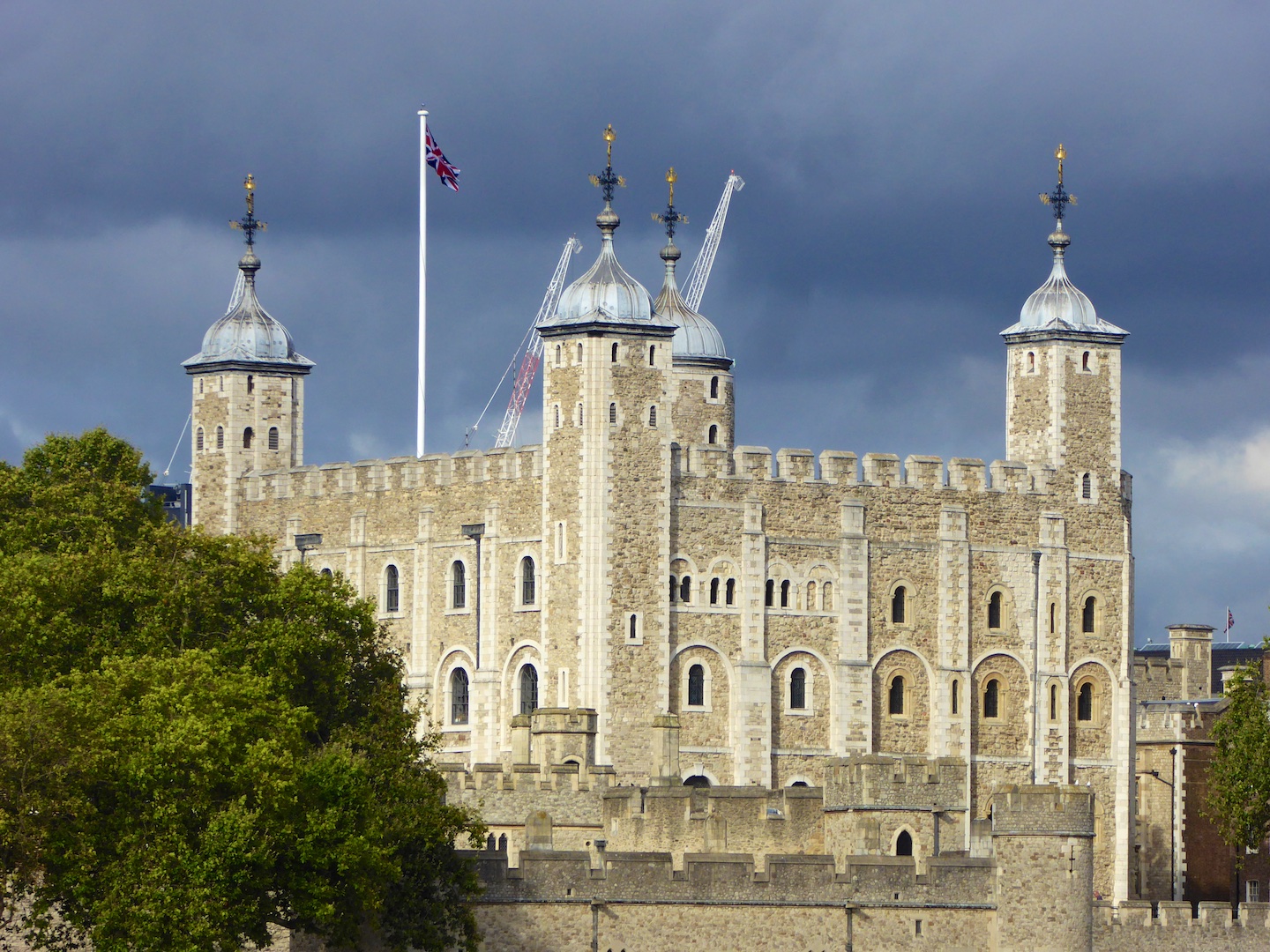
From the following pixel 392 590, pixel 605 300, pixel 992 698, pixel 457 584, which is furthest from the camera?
pixel 392 590

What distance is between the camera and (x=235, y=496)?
11138 cm

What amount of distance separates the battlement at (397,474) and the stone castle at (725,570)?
0.27 feet

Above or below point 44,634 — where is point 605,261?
above

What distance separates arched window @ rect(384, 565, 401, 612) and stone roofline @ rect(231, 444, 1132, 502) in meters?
2.38

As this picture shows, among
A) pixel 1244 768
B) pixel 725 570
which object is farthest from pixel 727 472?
pixel 1244 768

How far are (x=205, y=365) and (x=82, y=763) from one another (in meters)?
45.1

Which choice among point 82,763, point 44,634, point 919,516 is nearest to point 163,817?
point 82,763

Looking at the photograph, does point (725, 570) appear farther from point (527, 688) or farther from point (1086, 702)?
point (1086, 702)

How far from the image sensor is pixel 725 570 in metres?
101

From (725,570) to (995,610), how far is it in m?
9.00

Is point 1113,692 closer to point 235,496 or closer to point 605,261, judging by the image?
point 605,261

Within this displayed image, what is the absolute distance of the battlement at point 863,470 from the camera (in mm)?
101312

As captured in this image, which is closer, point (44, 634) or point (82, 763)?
point (82, 763)

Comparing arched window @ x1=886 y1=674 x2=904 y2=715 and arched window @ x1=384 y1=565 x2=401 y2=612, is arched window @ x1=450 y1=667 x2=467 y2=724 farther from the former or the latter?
arched window @ x1=886 y1=674 x2=904 y2=715
